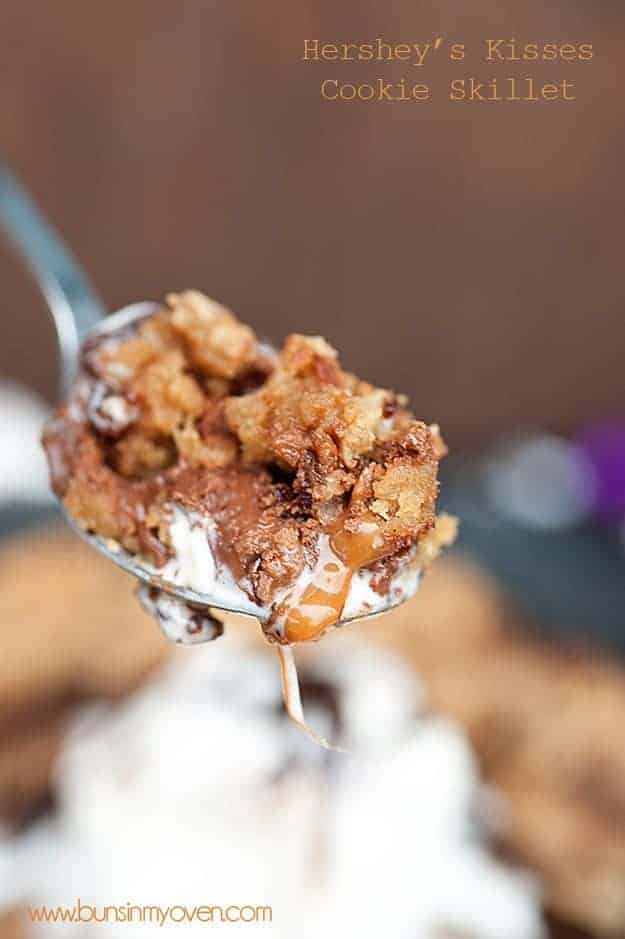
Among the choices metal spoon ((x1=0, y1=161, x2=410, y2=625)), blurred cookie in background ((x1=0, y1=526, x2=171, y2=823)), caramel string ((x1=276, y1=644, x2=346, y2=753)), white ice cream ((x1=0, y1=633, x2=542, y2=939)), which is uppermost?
metal spoon ((x1=0, y1=161, x2=410, y2=625))

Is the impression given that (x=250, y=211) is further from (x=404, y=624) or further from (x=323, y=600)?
(x=323, y=600)

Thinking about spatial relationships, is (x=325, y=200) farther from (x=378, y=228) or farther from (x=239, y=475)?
(x=239, y=475)

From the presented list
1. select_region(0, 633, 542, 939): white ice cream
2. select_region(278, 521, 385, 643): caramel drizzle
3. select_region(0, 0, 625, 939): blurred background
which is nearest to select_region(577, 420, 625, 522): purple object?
select_region(0, 0, 625, 939): blurred background

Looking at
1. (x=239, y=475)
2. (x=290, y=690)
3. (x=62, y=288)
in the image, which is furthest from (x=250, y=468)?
(x=62, y=288)

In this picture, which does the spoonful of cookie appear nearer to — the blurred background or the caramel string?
the caramel string

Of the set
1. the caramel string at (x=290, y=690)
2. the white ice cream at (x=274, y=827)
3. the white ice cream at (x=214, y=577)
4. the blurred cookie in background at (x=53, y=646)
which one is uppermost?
the white ice cream at (x=214, y=577)

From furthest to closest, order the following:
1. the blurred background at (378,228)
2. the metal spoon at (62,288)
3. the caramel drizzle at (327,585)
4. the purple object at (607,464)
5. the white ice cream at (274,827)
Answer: the purple object at (607,464)
the blurred background at (378,228)
the white ice cream at (274,827)
the metal spoon at (62,288)
the caramel drizzle at (327,585)

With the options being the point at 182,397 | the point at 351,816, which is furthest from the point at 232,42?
the point at 351,816

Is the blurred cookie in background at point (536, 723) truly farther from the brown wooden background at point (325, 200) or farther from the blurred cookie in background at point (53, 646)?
the brown wooden background at point (325, 200)

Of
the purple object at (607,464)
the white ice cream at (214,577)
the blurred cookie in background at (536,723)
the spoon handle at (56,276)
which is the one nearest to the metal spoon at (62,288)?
the spoon handle at (56,276)
